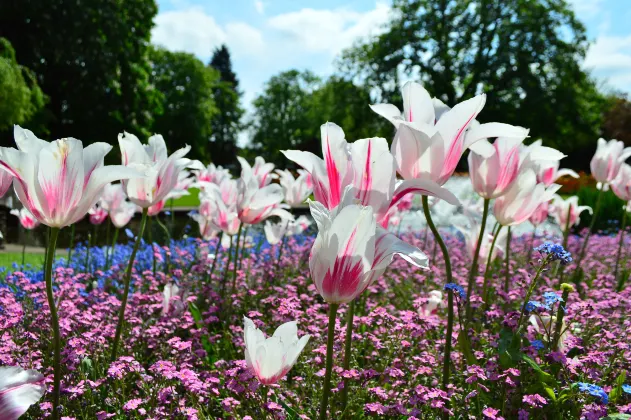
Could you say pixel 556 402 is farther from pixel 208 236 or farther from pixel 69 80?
pixel 69 80

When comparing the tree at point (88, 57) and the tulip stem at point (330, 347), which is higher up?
the tree at point (88, 57)

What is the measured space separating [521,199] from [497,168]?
347mm

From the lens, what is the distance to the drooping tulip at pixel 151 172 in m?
2.54

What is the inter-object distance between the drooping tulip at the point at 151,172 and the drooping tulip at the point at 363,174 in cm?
99

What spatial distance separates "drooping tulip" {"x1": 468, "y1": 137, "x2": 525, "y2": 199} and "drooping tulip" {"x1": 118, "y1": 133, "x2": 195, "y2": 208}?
1.41 meters

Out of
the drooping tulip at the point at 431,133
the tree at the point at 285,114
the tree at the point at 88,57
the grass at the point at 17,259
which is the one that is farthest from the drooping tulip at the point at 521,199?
the tree at the point at 285,114

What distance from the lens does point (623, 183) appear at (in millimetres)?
5125

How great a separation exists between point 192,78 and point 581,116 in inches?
1228

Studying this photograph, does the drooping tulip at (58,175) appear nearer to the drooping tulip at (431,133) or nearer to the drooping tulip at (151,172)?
the drooping tulip at (151,172)

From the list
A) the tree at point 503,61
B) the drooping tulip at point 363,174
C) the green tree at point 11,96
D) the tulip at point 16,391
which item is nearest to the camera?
the tulip at point 16,391

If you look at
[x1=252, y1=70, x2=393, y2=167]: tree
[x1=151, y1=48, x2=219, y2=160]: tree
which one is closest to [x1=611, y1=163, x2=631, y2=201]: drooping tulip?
[x1=151, y1=48, x2=219, y2=160]: tree

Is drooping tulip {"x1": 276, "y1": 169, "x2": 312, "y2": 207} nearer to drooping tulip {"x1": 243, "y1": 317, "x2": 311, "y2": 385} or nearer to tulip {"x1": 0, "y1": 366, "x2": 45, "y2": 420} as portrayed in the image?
Result: drooping tulip {"x1": 243, "y1": 317, "x2": 311, "y2": 385}

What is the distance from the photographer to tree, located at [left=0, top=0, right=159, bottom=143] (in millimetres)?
22953

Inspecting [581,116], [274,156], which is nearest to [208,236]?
[581,116]
